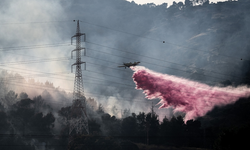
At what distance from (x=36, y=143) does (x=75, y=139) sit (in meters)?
35.8

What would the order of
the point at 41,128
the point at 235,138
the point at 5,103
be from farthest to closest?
1. the point at 5,103
2. the point at 41,128
3. the point at 235,138

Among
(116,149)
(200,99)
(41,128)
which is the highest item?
(200,99)

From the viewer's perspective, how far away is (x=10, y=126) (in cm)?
15312

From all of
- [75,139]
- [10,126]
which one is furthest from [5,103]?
[75,139]

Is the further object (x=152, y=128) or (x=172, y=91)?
(x=152, y=128)

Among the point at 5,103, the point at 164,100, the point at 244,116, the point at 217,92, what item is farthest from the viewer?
the point at 5,103

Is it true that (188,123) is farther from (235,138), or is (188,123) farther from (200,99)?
(235,138)

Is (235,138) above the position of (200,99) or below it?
below

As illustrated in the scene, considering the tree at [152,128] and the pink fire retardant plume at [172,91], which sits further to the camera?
the tree at [152,128]

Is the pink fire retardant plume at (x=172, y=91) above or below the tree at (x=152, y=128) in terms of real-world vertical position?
above

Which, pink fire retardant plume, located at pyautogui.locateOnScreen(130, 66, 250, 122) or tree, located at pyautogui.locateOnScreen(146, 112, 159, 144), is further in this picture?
tree, located at pyautogui.locateOnScreen(146, 112, 159, 144)

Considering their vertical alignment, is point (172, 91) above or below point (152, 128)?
above

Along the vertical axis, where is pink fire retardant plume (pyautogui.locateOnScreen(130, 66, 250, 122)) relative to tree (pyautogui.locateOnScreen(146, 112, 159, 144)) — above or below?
above

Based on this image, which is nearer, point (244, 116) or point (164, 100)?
point (164, 100)
